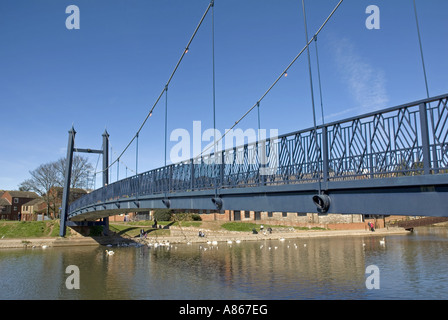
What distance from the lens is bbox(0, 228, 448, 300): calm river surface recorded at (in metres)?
18.1

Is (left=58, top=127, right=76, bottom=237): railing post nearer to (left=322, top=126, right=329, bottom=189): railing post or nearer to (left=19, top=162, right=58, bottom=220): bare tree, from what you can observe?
(left=19, top=162, right=58, bottom=220): bare tree

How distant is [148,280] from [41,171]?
42.1 meters

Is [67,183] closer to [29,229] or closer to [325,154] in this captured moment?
[29,229]

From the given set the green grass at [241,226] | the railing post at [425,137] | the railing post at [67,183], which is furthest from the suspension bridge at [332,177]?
the green grass at [241,226]

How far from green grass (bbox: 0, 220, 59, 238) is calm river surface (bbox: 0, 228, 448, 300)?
700 cm

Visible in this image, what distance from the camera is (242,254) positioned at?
33500 mm

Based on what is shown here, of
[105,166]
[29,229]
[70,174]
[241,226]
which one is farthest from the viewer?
[241,226]

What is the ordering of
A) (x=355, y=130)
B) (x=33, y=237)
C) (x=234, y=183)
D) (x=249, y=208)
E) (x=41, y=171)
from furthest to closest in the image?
(x=41, y=171)
(x=33, y=237)
(x=234, y=183)
(x=249, y=208)
(x=355, y=130)

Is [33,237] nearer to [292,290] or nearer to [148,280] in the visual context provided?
[148,280]

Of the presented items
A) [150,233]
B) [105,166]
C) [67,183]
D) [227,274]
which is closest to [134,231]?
[150,233]

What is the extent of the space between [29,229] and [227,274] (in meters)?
30.1

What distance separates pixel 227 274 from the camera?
23.5 meters

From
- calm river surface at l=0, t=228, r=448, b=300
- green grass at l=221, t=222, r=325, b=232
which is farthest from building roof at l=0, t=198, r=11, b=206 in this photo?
green grass at l=221, t=222, r=325, b=232
